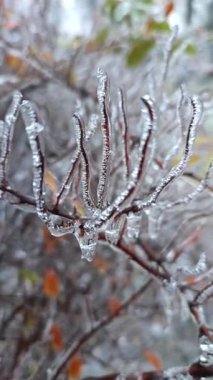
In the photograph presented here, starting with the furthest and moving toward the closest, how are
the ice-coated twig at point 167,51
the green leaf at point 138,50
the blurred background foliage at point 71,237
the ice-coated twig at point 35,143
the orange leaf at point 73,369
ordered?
the green leaf at point 138,50 → the blurred background foliage at point 71,237 → the orange leaf at point 73,369 → the ice-coated twig at point 167,51 → the ice-coated twig at point 35,143

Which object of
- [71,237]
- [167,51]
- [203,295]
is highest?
[167,51]

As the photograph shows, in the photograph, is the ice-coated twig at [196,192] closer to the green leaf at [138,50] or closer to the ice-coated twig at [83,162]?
the ice-coated twig at [83,162]

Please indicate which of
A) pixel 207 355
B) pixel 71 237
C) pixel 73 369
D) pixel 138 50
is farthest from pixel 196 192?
pixel 138 50

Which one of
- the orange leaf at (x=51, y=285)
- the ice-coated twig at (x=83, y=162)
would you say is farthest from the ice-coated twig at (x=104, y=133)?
the orange leaf at (x=51, y=285)

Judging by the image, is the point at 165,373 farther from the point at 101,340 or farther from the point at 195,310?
the point at 101,340

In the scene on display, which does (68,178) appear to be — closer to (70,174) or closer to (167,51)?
(70,174)
